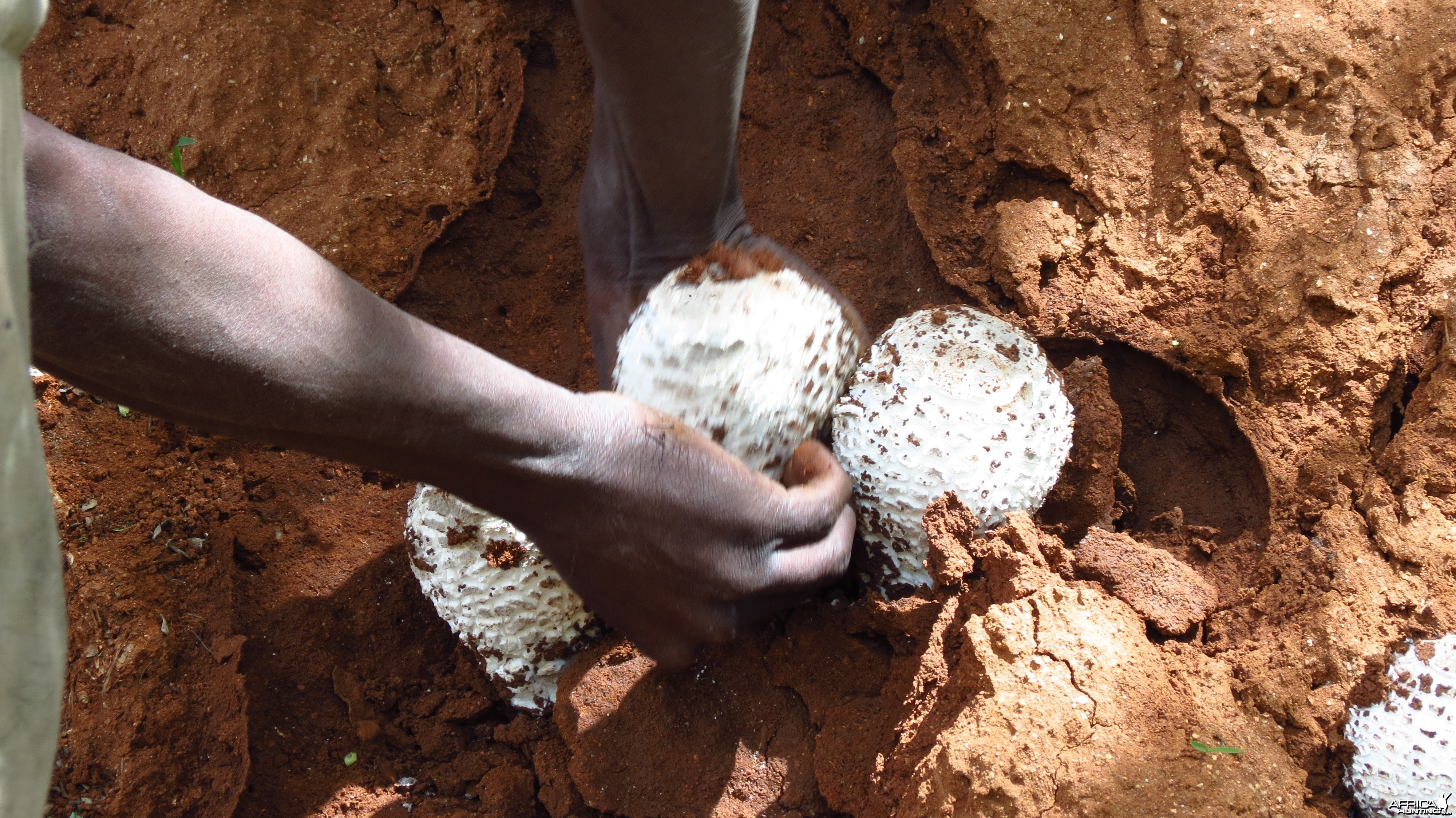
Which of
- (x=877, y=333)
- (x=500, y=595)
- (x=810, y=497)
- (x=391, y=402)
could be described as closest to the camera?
(x=391, y=402)

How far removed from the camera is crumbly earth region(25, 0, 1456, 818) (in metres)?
1.53

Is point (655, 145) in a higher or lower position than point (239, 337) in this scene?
higher

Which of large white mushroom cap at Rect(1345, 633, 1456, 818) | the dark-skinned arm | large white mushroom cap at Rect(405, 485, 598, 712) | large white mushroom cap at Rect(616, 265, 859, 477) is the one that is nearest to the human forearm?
the dark-skinned arm

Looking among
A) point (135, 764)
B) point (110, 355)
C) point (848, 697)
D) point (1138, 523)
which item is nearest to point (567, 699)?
point (848, 697)

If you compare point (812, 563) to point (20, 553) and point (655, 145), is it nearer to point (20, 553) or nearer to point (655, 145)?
point (655, 145)

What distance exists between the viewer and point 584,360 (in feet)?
7.76

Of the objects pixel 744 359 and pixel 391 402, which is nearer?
pixel 391 402

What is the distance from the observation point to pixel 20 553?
57 cm

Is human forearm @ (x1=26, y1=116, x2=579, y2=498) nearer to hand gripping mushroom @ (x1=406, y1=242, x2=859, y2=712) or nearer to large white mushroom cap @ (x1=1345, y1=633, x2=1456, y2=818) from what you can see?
hand gripping mushroom @ (x1=406, y1=242, x2=859, y2=712)

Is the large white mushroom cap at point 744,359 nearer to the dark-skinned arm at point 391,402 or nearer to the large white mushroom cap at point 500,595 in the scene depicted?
the dark-skinned arm at point 391,402

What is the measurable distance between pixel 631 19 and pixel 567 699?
47.4 inches

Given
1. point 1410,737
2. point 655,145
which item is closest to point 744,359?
point 655,145

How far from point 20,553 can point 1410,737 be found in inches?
67.2

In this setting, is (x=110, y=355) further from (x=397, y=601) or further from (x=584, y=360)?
(x=584, y=360)
